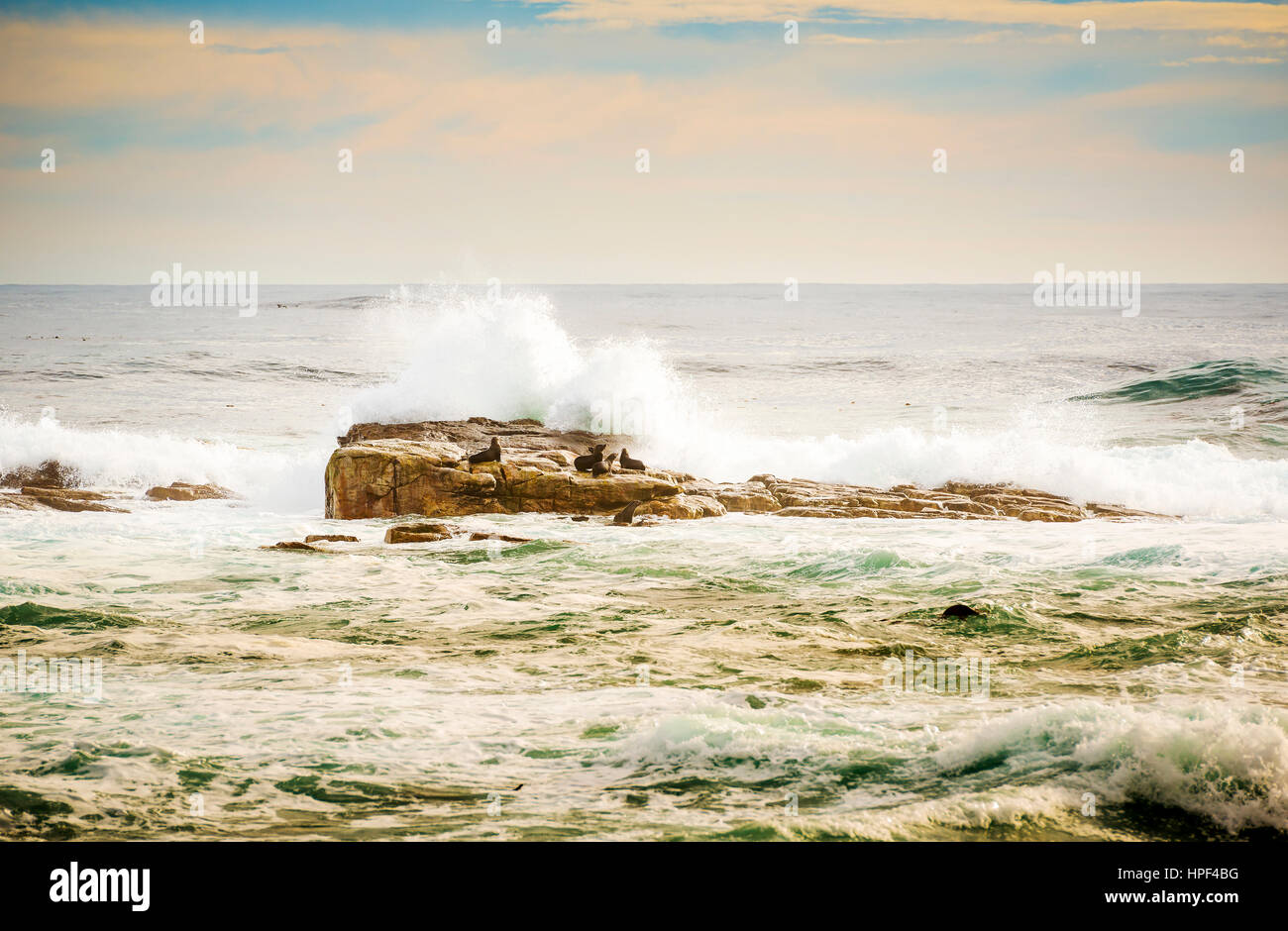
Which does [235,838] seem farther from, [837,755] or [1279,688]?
[1279,688]

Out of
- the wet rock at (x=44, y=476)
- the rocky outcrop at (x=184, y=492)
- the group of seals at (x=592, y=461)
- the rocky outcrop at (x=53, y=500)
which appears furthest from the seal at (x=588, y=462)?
the wet rock at (x=44, y=476)

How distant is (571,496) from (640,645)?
662 centimetres

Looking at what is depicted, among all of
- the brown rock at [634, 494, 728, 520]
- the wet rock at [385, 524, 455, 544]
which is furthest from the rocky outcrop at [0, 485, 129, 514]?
the brown rock at [634, 494, 728, 520]

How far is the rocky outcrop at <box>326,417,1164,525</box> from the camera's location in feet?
47.4

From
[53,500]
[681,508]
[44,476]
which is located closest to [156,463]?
A: [44,476]

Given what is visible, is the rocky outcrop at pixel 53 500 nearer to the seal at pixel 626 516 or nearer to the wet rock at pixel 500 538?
the wet rock at pixel 500 538

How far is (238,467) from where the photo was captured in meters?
18.8

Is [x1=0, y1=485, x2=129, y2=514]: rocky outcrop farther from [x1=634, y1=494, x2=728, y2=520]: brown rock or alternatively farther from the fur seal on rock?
[x1=634, y1=494, x2=728, y2=520]: brown rock

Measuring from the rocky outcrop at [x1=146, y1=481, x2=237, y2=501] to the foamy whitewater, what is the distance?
1.17ft

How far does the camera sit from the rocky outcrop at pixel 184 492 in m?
16.5

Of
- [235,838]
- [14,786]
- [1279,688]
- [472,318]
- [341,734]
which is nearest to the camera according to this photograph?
[235,838]

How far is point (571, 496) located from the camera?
14.7 meters

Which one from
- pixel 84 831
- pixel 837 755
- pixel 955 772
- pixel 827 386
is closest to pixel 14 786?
pixel 84 831

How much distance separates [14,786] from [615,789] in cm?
301
